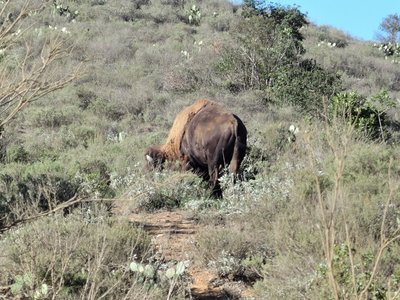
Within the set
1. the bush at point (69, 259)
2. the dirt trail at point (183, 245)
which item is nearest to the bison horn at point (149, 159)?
the dirt trail at point (183, 245)

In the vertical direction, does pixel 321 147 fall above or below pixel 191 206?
above

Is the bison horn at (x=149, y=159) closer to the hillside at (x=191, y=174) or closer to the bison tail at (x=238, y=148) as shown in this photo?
the hillside at (x=191, y=174)

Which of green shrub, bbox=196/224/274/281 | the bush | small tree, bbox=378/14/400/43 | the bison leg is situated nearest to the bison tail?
the bison leg

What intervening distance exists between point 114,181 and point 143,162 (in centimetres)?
185

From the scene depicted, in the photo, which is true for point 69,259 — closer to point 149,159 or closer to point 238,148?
point 238,148

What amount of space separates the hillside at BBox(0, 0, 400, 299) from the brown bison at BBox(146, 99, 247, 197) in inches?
15.8

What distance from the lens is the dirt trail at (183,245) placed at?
6.55 metres

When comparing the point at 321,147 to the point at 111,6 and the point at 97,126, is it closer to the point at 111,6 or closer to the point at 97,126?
the point at 97,126

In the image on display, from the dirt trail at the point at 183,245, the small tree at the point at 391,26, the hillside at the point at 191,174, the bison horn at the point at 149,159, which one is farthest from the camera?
the small tree at the point at 391,26

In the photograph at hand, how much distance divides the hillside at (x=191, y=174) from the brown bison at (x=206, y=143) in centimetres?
40

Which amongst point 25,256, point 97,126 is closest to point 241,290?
point 25,256

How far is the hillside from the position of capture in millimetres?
5066

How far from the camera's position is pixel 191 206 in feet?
30.5

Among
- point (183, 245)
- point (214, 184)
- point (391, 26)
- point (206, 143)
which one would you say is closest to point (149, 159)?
point (206, 143)
